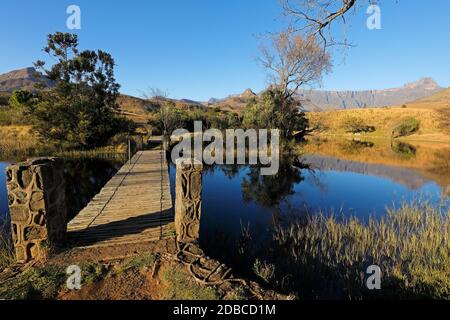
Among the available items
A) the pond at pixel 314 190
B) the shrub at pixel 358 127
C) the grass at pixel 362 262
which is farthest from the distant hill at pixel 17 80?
the grass at pixel 362 262

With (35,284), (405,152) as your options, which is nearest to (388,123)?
(405,152)

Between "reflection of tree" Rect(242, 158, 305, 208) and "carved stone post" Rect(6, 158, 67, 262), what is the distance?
6.95 m

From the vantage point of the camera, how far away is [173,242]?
13.9ft

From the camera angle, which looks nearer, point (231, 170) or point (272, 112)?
point (231, 170)

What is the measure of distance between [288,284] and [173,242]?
217 cm

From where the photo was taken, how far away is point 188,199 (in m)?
4.33

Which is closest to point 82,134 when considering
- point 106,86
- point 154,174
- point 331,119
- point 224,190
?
point 106,86

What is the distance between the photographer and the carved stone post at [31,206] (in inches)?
137

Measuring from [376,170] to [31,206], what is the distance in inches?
671

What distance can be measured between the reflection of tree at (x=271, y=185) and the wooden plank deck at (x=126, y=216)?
3.75m

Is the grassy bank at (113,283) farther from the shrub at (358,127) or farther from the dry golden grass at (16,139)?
the shrub at (358,127)

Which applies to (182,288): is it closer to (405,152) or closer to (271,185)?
(271,185)

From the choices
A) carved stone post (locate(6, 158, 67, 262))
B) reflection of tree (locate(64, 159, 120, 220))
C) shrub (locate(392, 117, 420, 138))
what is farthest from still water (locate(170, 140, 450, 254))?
shrub (locate(392, 117, 420, 138))
